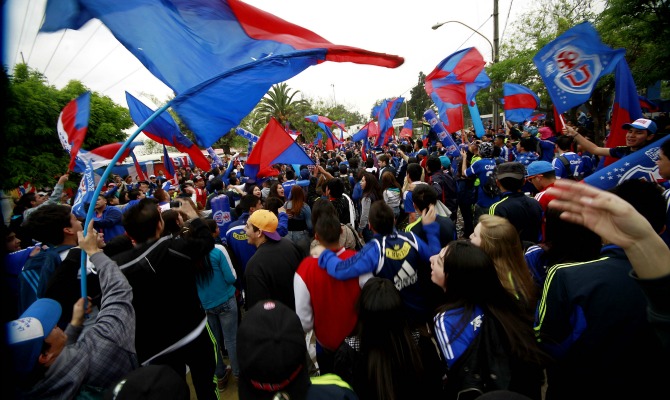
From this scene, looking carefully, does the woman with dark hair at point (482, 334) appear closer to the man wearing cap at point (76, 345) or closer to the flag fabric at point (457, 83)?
the man wearing cap at point (76, 345)

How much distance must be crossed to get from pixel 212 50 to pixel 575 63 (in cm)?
491

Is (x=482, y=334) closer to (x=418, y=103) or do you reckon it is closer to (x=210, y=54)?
(x=210, y=54)

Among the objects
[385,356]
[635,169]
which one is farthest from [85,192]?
[635,169]

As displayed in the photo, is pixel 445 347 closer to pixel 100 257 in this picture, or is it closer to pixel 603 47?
pixel 100 257

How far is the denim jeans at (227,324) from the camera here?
11.5ft

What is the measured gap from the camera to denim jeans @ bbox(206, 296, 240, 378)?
3.52 meters

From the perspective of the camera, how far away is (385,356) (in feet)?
6.17

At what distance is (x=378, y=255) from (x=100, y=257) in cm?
187

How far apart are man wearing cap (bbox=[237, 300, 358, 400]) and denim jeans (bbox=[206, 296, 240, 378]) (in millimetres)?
2367

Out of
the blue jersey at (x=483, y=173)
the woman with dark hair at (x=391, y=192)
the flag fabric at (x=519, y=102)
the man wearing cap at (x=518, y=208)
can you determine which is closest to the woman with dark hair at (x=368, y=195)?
the woman with dark hair at (x=391, y=192)

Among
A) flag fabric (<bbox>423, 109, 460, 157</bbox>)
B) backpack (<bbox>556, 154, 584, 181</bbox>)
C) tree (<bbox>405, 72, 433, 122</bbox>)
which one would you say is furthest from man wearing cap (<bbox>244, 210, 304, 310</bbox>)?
tree (<bbox>405, 72, 433, 122</bbox>)

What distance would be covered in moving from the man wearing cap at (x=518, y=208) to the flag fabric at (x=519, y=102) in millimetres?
7009

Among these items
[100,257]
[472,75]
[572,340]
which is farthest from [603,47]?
[100,257]

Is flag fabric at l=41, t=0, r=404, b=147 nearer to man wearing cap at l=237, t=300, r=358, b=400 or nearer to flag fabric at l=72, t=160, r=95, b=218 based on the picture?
flag fabric at l=72, t=160, r=95, b=218
